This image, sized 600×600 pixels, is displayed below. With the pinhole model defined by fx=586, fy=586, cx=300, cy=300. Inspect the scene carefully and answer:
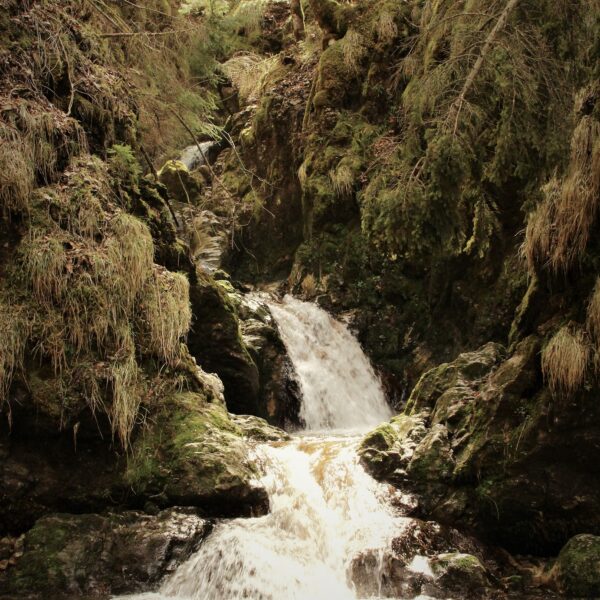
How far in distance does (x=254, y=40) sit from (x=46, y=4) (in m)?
12.4

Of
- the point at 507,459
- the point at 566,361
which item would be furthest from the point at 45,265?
the point at 566,361

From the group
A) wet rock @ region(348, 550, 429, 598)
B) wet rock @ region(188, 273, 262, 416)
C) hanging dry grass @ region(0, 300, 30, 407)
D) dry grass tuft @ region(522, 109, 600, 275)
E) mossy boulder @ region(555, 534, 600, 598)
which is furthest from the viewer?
wet rock @ region(188, 273, 262, 416)

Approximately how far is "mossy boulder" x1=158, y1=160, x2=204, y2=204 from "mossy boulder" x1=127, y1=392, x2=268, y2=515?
8972 millimetres

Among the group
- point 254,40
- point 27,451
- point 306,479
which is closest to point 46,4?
point 27,451

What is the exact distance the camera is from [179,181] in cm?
1343

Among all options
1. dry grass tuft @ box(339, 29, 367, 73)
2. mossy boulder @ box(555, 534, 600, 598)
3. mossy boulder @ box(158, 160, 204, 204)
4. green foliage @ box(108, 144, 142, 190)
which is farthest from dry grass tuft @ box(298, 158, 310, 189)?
mossy boulder @ box(555, 534, 600, 598)

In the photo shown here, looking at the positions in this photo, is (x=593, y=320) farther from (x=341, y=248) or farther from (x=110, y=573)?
(x=341, y=248)

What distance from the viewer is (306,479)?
220 inches

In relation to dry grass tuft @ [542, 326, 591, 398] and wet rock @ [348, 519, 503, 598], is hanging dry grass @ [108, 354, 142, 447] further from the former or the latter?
dry grass tuft @ [542, 326, 591, 398]

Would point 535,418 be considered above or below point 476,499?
above

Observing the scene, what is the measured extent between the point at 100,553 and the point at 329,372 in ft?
20.1

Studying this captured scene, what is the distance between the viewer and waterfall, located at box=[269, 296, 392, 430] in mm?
9492

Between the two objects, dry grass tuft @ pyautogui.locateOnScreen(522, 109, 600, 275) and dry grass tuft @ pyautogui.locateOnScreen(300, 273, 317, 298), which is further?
dry grass tuft @ pyautogui.locateOnScreen(300, 273, 317, 298)

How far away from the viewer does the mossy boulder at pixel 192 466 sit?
485 centimetres
